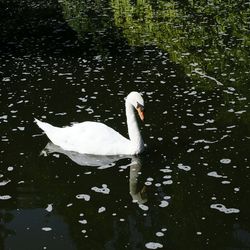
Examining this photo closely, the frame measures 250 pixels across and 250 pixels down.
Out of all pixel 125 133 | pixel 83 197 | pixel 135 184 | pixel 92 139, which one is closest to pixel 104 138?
pixel 92 139

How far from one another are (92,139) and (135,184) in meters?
3.14

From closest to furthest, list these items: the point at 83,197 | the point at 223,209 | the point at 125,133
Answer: the point at 223,209
the point at 83,197
the point at 125,133

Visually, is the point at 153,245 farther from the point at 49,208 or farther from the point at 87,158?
the point at 87,158

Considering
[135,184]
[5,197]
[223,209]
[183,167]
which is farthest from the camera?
[183,167]

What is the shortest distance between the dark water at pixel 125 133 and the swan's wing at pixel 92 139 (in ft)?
1.38

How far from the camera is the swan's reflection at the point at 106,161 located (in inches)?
669

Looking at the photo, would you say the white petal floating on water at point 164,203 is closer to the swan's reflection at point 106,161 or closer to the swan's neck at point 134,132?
the swan's reflection at point 106,161

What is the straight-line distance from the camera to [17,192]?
17.3 metres

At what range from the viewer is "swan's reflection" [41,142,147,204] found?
17.0 metres

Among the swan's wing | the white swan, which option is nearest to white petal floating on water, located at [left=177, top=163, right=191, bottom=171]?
the white swan

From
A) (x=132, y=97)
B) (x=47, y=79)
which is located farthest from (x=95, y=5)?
(x=132, y=97)

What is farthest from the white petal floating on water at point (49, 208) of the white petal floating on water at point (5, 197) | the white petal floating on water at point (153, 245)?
the white petal floating on water at point (153, 245)

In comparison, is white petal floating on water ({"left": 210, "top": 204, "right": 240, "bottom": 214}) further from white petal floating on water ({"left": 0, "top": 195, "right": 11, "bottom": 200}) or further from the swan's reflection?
white petal floating on water ({"left": 0, "top": 195, "right": 11, "bottom": 200})

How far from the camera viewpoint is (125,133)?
2158 cm
